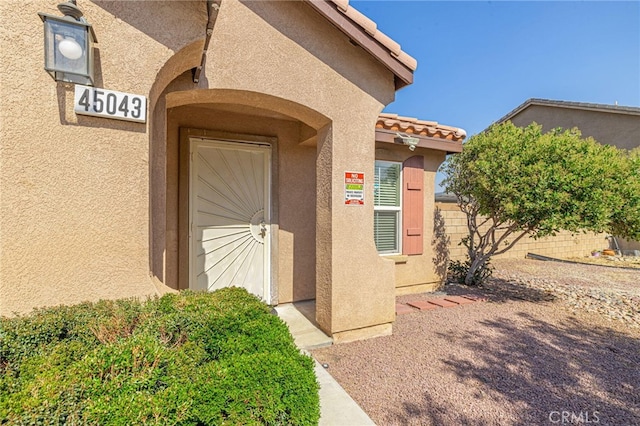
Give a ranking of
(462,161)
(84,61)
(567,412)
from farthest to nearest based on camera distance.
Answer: (462,161) < (567,412) < (84,61)

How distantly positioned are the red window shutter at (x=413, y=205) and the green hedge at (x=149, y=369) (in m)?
5.57

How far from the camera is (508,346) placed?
16.0 ft

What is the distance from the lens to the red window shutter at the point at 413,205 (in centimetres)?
761

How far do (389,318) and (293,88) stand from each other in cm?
410

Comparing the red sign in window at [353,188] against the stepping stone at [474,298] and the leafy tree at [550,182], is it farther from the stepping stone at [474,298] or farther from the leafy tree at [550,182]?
the stepping stone at [474,298]

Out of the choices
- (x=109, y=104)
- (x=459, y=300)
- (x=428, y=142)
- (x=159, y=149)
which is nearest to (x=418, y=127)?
(x=428, y=142)

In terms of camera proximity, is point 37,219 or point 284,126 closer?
point 37,219

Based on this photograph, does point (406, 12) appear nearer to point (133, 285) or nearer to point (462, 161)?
point (462, 161)

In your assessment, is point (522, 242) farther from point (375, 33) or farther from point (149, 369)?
point (149, 369)

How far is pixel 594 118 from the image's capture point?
1842cm

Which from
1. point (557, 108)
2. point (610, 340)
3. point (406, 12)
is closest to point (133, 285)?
point (610, 340)

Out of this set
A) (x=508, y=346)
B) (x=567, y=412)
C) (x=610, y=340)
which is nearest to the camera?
(x=567, y=412)

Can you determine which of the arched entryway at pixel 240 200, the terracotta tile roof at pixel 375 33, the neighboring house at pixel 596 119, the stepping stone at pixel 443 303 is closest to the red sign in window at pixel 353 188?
the arched entryway at pixel 240 200

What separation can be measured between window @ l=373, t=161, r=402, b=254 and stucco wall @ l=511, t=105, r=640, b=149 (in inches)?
742
